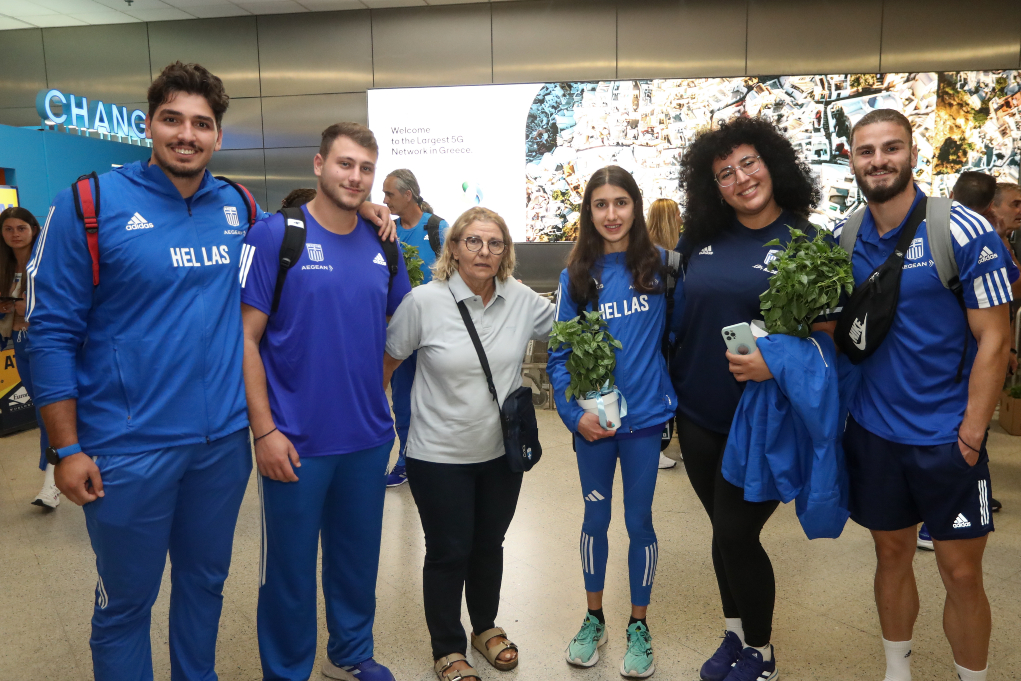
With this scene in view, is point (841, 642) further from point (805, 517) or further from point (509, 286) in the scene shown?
point (509, 286)

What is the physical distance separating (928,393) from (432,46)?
26.1 feet

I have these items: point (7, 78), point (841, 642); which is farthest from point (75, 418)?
point (7, 78)

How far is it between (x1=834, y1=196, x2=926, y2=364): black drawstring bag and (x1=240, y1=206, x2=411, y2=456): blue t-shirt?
1614 mm

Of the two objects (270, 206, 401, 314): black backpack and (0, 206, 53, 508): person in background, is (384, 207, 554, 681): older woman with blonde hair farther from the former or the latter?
(0, 206, 53, 508): person in background

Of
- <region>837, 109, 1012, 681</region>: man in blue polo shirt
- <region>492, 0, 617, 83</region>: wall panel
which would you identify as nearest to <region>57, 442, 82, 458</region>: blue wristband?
<region>837, 109, 1012, 681</region>: man in blue polo shirt

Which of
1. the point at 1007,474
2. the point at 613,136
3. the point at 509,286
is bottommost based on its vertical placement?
the point at 1007,474

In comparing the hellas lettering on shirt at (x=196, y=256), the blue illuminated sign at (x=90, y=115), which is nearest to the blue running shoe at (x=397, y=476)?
the hellas lettering on shirt at (x=196, y=256)

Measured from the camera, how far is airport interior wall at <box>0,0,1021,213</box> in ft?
Answer: 26.3

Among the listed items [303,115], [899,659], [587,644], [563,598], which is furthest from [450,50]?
[899,659]

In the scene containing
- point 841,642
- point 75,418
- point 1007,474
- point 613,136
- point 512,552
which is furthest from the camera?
point 613,136

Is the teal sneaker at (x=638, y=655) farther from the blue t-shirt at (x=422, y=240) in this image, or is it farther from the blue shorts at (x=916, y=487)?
the blue t-shirt at (x=422, y=240)

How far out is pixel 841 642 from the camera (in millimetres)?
2939

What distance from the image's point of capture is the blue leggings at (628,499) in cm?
266

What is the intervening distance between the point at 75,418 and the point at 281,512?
72cm
